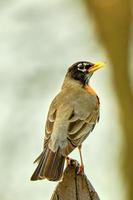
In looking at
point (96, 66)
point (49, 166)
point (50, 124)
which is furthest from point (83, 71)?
point (49, 166)

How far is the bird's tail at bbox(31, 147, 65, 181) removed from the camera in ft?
20.8

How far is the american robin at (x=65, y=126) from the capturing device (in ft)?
21.8

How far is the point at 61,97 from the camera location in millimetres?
7617

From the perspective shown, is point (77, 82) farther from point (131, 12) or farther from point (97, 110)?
point (131, 12)

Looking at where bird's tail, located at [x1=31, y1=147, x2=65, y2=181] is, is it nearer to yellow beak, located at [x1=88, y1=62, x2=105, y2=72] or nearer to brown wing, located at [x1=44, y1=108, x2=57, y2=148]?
brown wing, located at [x1=44, y1=108, x2=57, y2=148]

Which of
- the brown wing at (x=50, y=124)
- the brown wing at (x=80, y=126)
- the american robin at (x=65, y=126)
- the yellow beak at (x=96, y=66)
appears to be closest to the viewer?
the american robin at (x=65, y=126)

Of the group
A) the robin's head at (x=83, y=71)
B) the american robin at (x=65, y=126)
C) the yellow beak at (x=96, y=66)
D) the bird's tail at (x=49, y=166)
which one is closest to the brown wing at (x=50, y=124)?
the american robin at (x=65, y=126)

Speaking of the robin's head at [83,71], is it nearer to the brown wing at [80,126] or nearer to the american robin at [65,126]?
the american robin at [65,126]

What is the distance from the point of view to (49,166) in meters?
6.64

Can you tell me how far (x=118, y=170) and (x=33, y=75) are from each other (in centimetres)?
184

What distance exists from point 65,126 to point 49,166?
0.84m

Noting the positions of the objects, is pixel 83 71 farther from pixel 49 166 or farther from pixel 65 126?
pixel 49 166

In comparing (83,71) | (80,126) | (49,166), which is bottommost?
(49,166)

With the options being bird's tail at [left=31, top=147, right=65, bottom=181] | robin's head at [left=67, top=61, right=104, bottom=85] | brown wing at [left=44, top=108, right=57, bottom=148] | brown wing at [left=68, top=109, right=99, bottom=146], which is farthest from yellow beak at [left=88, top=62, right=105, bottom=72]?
bird's tail at [left=31, top=147, right=65, bottom=181]
